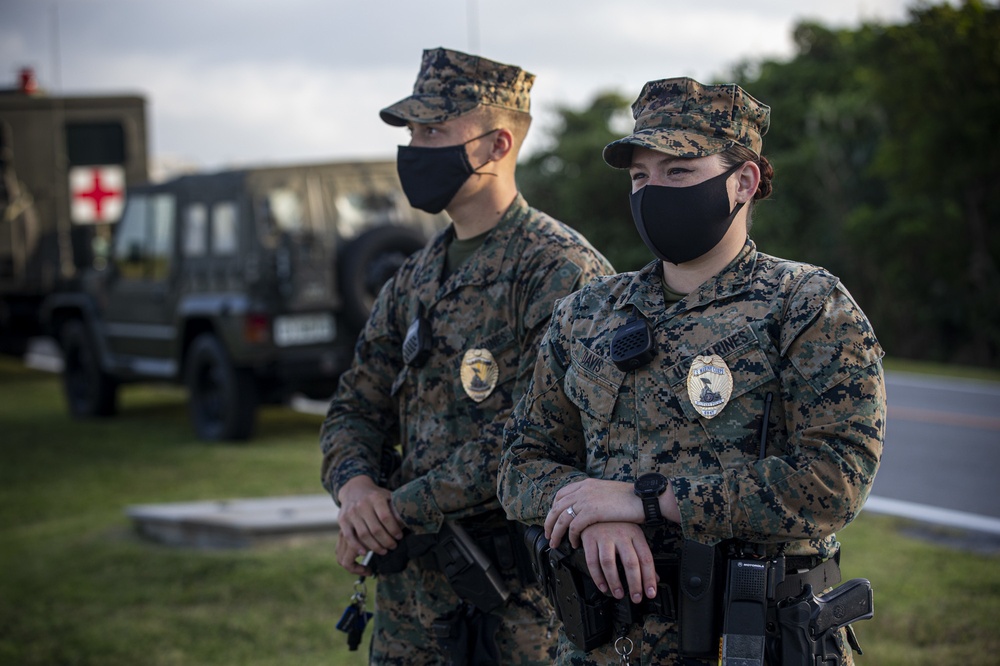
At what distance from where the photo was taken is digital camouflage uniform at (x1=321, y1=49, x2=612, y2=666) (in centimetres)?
273

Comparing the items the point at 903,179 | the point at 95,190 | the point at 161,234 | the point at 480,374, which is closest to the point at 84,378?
the point at 161,234

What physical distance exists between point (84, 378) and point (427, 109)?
32.0ft

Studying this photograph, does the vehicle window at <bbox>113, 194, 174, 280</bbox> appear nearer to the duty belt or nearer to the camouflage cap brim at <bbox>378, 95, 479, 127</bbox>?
the camouflage cap brim at <bbox>378, 95, 479, 127</bbox>

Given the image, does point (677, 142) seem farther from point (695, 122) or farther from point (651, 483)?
point (651, 483)

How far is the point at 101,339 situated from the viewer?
36.7 ft

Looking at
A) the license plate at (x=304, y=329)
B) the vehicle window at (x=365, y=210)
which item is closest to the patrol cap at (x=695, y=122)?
the license plate at (x=304, y=329)

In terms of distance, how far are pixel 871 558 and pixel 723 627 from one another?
13.0ft

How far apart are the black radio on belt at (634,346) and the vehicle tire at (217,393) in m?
7.46

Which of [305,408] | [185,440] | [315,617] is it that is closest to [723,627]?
[315,617]

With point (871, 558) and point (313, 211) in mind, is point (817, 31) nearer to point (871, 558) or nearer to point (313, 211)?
point (313, 211)

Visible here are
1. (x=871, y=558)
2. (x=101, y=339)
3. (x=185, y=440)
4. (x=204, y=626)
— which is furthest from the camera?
(x=101, y=339)

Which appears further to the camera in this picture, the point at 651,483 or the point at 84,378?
the point at 84,378

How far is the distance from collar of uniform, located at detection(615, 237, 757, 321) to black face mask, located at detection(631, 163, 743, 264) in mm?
64

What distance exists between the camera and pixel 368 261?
28.9 ft
